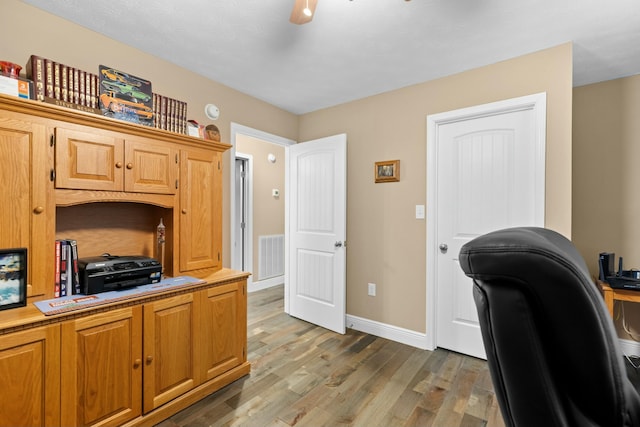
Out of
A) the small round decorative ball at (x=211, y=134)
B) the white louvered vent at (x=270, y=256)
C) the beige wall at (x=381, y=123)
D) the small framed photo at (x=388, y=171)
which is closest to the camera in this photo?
the beige wall at (x=381, y=123)

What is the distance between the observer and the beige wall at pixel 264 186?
4633 millimetres

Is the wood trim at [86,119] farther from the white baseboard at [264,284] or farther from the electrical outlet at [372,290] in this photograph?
the white baseboard at [264,284]

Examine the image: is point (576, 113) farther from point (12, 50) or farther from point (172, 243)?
point (12, 50)

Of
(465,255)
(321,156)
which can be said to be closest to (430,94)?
(321,156)

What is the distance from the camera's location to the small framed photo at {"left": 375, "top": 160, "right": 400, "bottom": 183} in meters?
2.93

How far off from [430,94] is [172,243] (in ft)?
8.28

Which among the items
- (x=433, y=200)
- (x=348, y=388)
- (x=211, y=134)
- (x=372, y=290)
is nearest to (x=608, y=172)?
(x=433, y=200)

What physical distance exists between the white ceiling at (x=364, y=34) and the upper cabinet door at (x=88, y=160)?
815 millimetres

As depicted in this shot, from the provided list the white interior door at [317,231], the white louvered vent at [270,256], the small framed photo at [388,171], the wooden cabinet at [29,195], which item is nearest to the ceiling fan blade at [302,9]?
the wooden cabinet at [29,195]

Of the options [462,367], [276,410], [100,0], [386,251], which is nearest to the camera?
[100,0]

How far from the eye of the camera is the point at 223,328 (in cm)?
213

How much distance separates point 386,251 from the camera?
3029 mm

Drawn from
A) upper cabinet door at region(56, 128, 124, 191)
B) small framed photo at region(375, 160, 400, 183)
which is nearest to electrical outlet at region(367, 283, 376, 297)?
small framed photo at region(375, 160, 400, 183)

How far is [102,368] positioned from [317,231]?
217cm
